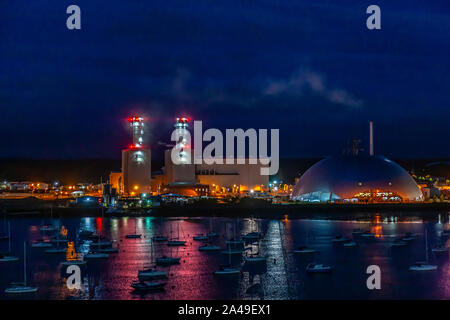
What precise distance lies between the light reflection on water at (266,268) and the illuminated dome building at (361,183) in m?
13.2

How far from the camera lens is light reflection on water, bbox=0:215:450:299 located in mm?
A: 33656

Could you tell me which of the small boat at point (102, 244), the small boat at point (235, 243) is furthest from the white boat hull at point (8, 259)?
the small boat at point (235, 243)

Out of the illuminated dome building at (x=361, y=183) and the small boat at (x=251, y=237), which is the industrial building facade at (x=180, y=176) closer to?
the illuminated dome building at (x=361, y=183)

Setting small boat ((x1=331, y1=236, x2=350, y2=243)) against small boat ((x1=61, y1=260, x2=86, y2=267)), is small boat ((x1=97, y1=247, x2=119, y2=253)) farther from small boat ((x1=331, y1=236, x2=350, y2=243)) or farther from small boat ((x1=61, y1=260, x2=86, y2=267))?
small boat ((x1=331, y1=236, x2=350, y2=243))

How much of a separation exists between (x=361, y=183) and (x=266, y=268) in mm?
41200

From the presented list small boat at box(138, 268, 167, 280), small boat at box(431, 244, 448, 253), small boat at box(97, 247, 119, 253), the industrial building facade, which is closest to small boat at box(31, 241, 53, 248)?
small boat at box(97, 247, 119, 253)

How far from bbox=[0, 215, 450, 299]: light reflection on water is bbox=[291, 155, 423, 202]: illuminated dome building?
13219 millimetres

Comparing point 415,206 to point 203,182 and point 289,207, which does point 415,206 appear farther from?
point 203,182

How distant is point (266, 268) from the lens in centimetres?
4038

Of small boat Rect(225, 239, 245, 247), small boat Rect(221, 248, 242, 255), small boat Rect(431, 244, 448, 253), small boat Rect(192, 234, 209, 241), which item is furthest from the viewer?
small boat Rect(192, 234, 209, 241)

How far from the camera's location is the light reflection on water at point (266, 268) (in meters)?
33.7

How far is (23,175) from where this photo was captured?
16650cm

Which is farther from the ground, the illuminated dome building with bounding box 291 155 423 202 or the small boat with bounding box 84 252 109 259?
the illuminated dome building with bounding box 291 155 423 202
